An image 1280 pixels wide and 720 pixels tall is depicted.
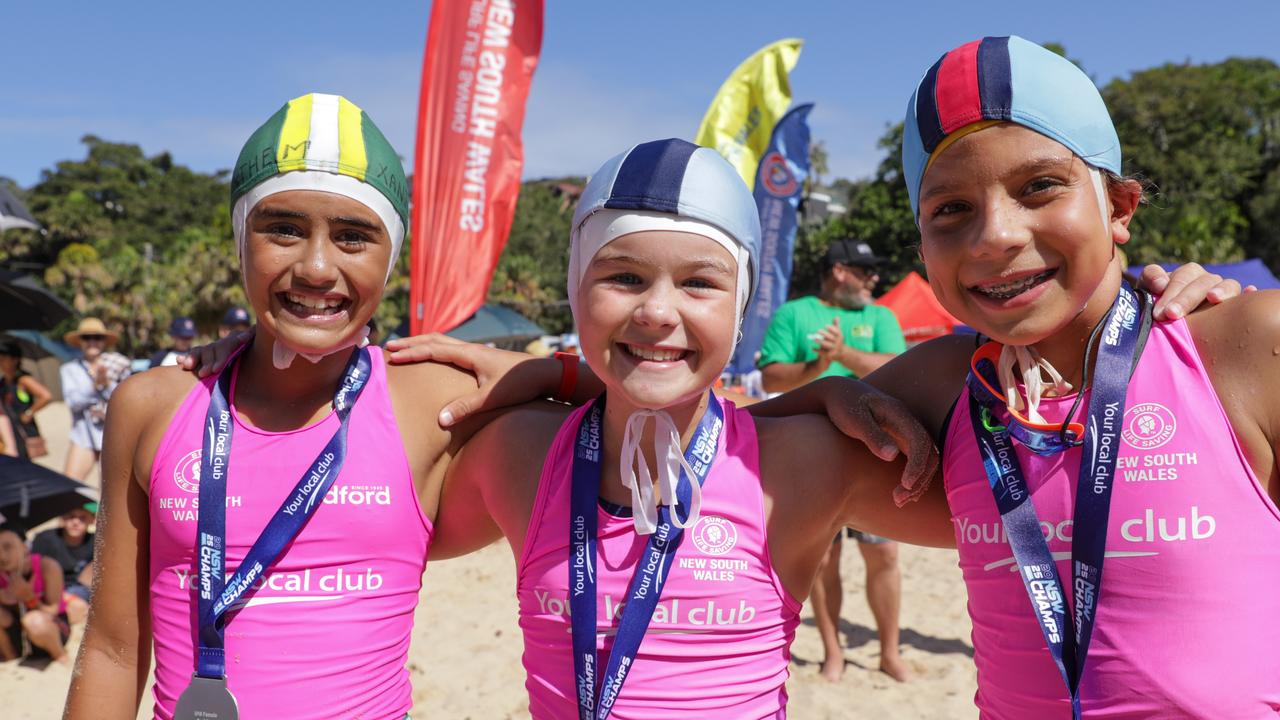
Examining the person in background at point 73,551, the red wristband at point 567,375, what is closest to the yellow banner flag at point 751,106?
the person in background at point 73,551

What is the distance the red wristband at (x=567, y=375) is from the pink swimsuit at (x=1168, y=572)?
43.5 inches

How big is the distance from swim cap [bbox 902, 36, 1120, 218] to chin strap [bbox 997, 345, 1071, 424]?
0.41 meters

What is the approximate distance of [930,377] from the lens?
6.94ft

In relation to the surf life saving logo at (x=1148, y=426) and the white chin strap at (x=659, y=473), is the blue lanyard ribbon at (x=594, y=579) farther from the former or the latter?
the surf life saving logo at (x=1148, y=426)

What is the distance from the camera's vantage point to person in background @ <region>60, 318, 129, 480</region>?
867 centimetres

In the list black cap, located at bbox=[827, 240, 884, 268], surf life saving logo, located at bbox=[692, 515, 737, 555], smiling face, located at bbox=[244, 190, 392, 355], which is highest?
black cap, located at bbox=[827, 240, 884, 268]

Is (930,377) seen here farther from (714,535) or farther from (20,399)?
(20,399)

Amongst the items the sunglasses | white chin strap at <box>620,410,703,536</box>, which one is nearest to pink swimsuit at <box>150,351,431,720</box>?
white chin strap at <box>620,410,703,536</box>

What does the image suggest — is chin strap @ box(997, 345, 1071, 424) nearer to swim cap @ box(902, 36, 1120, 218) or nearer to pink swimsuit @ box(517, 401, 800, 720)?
swim cap @ box(902, 36, 1120, 218)

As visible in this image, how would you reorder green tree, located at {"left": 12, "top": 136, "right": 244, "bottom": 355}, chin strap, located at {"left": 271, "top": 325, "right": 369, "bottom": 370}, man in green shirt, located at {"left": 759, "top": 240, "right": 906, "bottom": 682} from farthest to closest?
green tree, located at {"left": 12, "top": 136, "right": 244, "bottom": 355} → man in green shirt, located at {"left": 759, "top": 240, "right": 906, "bottom": 682} → chin strap, located at {"left": 271, "top": 325, "right": 369, "bottom": 370}

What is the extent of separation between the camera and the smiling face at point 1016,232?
5.38ft

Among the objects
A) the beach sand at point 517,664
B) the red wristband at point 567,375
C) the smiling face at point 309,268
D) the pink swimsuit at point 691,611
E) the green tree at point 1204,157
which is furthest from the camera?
the green tree at point 1204,157

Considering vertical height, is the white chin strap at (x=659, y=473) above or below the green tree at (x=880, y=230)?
below

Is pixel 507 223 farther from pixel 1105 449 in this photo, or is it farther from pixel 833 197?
pixel 833 197
